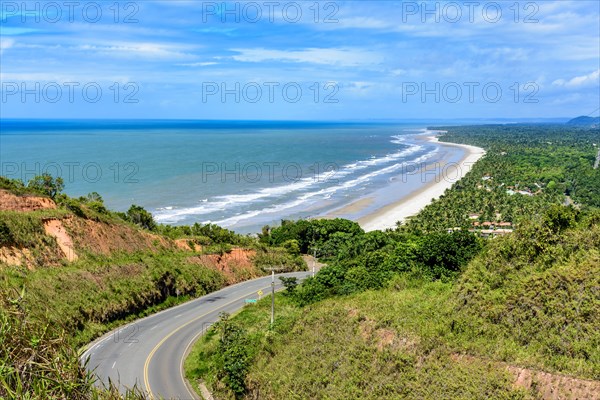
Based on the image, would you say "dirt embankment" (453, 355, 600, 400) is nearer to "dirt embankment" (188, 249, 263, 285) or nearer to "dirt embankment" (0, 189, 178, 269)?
"dirt embankment" (0, 189, 178, 269)

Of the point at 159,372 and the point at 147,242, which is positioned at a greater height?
the point at 147,242

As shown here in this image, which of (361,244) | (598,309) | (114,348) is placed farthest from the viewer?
(361,244)

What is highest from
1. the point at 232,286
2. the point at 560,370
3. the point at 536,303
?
the point at 536,303

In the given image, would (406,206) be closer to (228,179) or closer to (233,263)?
(228,179)

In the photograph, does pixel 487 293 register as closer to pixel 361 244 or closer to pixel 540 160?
pixel 361 244

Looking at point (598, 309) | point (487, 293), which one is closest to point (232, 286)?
point (487, 293)

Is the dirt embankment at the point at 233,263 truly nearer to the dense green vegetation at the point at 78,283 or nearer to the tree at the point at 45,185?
the dense green vegetation at the point at 78,283

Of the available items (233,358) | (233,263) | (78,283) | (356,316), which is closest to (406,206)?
(233,263)
